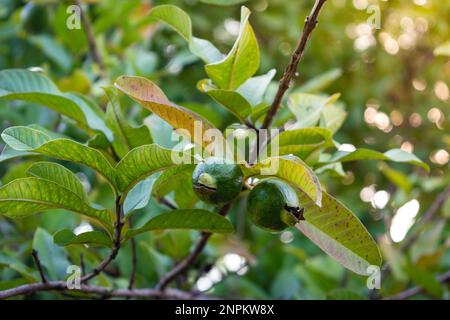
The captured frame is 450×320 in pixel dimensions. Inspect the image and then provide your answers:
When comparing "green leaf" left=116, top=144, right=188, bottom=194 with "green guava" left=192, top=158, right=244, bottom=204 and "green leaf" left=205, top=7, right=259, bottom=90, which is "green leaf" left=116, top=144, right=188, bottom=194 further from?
"green leaf" left=205, top=7, right=259, bottom=90

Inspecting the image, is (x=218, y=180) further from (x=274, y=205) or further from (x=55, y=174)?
(x=55, y=174)

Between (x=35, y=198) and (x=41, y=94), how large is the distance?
0.74ft

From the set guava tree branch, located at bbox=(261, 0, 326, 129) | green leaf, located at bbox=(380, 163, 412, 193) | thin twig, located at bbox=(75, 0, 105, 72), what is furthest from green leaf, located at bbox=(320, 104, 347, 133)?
thin twig, located at bbox=(75, 0, 105, 72)

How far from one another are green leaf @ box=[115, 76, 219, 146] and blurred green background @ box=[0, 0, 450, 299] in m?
0.25

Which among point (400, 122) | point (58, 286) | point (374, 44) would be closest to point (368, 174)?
point (400, 122)

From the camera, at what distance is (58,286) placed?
939mm

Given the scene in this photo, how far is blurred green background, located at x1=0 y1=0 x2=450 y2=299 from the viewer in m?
1.44

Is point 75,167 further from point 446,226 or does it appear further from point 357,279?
point 446,226

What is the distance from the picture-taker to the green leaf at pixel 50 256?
1147 mm

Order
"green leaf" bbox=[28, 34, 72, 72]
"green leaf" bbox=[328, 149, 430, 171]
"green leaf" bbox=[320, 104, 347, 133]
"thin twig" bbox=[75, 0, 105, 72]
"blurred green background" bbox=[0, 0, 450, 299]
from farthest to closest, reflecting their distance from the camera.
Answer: "green leaf" bbox=[28, 34, 72, 72], "thin twig" bbox=[75, 0, 105, 72], "blurred green background" bbox=[0, 0, 450, 299], "green leaf" bbox=[320, 104, 347, 133], "green leaf" bbox=[328, 149, 430, 171]

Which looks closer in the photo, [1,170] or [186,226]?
[186,226]

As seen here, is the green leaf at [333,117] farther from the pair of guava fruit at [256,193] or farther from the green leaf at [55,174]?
the green leaf at [55,174]

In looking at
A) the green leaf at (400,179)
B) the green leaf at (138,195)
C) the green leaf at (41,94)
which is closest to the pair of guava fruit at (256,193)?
the green leaf at (138,195)
